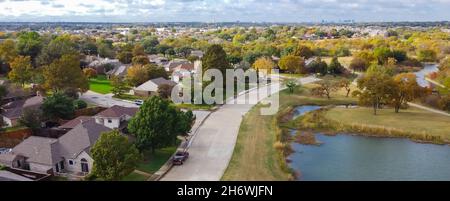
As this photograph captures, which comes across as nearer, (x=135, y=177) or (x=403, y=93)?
(x=135, y=177)

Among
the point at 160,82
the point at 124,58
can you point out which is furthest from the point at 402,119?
the point at 124,58

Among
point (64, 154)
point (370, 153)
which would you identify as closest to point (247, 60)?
point (370, 153)

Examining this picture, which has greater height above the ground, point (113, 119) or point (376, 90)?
point (376, 90)

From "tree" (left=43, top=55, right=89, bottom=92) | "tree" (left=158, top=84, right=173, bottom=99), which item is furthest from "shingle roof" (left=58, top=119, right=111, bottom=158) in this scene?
"tree" (left=158, top=84, right=173, bottom=99)

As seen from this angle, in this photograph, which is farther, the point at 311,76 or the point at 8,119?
the point at 311,76

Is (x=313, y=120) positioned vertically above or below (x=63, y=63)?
below

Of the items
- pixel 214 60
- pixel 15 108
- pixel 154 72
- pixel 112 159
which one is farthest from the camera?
pixel 154 72

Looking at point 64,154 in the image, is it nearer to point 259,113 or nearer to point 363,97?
point 259,113

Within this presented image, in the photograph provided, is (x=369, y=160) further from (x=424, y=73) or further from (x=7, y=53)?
(x=7, y=53)
